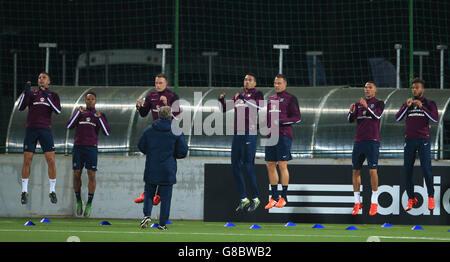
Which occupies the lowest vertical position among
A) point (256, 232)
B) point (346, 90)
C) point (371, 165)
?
point (256, 232)

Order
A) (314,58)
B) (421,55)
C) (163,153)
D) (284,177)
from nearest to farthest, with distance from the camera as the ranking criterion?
(163,153) < (284,177) < (421,55) < (314,58)

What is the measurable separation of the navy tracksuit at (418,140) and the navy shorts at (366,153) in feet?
1.79

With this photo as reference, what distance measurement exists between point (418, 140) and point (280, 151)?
8.14ft

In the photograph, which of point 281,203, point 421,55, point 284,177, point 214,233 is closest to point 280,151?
point 284,177

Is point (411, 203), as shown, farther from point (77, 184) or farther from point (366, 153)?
point (77, 184)

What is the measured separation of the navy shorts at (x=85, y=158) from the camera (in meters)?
16.3

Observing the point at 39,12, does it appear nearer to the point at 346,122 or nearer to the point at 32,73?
the point at 32,73

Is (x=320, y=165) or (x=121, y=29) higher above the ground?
(x=121, y=29)

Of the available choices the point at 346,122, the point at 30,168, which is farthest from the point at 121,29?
the point at 346,122

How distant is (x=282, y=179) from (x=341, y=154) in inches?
96.2

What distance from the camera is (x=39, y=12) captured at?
20.6 m

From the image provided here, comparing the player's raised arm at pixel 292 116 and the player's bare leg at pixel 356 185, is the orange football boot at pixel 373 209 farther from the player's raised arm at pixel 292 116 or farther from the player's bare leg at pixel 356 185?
A: the player's raised arm at pixel 292 116

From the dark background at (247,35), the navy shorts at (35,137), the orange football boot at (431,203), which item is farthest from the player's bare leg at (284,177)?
the navy shorts at (35,137)

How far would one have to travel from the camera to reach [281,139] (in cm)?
1524
